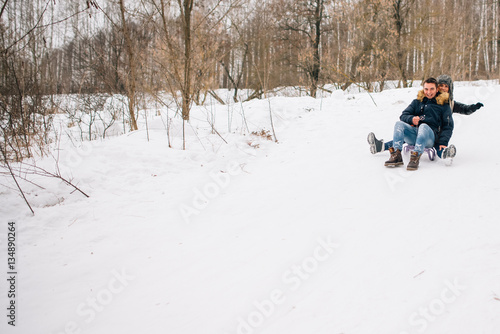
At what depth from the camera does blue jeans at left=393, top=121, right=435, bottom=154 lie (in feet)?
9.42

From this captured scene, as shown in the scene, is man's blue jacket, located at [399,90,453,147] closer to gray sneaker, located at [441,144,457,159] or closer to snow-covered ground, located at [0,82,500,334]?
gray sneaker, located at [441,144,457,159]

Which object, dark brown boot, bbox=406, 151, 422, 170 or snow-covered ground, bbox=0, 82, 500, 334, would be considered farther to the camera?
dark brown boot, bbox=406, 151, 422, 170

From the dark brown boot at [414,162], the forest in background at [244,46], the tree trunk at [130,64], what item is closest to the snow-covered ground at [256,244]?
the dark brown boot at [414,162]

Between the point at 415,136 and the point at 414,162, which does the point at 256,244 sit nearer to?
the point at 414,162

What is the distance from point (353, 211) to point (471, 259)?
82 cm

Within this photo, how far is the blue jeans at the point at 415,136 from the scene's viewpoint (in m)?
Answer: 2.87

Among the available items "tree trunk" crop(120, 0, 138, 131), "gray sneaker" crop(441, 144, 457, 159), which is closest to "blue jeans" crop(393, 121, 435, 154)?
"gray sneaker" crop(441, 144, 457, 159)

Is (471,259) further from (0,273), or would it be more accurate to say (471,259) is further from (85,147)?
(85,147)

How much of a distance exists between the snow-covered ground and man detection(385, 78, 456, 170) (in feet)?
0.67

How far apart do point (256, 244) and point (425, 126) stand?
2.18 meters

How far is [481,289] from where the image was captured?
1218 mm

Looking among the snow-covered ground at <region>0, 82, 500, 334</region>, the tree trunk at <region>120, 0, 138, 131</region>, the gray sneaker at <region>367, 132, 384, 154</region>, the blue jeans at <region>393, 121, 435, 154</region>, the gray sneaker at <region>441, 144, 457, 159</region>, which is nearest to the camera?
the snow-covered ground at <region>0, 82, 500, 334</region>

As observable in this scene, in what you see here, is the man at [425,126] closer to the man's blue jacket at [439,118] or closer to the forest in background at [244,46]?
the man's blue jacket at [439,118]

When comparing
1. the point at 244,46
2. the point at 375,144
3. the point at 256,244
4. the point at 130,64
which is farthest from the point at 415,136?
the point at 244,46
